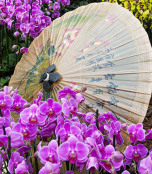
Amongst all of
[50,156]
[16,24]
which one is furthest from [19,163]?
[16,24]

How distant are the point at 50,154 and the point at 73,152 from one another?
8 centimetres

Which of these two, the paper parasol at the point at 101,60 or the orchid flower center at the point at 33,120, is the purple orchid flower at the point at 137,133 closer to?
the orchid flower center at the point at 33,120

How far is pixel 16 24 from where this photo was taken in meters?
3.01

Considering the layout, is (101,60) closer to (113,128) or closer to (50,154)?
(113,128)

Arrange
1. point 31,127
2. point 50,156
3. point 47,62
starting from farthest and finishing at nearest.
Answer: point 47,62 → point 31,127 → point 50,156

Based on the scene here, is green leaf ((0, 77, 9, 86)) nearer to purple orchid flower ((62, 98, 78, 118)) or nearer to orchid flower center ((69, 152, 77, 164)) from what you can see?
purple orchid flower ((62, 98, 78, 118))

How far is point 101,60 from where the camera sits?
1.88m

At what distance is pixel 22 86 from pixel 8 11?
3.32 feet

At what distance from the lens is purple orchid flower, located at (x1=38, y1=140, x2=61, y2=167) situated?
91 cm

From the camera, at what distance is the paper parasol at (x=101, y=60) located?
171 cm

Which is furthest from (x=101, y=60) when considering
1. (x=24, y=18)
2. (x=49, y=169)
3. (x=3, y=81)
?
(x=3, y=81)

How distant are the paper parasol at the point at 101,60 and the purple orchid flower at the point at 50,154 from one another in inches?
33.3

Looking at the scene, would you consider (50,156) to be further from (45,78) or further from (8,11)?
(8,11)

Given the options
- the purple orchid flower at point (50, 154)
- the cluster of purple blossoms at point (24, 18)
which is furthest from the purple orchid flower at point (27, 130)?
the cluster of purple blossoms at point (24, 18)
